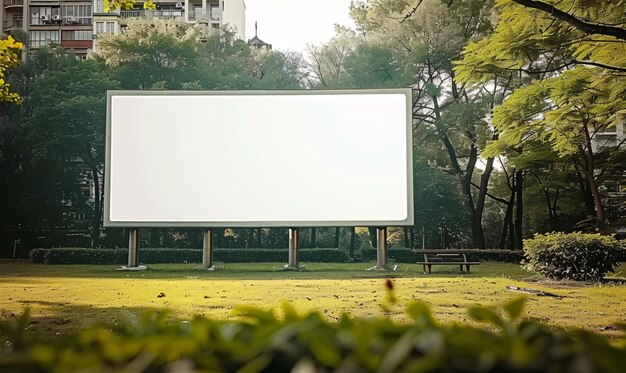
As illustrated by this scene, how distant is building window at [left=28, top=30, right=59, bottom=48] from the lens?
42.3 feet

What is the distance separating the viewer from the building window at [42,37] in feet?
42.3

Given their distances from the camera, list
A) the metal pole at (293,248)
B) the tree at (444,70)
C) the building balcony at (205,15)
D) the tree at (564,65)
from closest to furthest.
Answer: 1. the tree at (564,65)
2. the metal pole at (293,248)
3. the tree at (444,70)
4. the building balcony at (205,15)

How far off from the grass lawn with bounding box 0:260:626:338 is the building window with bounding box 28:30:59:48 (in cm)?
564

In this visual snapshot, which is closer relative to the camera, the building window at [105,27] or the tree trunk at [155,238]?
the tree trunk at [155,238]

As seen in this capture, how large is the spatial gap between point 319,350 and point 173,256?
10.4 m

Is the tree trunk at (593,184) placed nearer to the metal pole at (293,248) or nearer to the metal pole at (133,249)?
the metal pole at (293,248)

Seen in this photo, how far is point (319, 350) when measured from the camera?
57 centimetres

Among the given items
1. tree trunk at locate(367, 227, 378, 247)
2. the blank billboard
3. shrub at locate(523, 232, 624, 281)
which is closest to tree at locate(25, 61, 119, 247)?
the blank billboard

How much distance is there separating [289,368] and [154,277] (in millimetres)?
7945

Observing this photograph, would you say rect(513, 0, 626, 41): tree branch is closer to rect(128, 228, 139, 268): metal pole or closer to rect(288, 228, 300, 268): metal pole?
rect(288, 228, 300, 268): metal pole

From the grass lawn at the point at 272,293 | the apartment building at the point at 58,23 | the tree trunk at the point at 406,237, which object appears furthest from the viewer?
the tree trunk at the point at 406,237

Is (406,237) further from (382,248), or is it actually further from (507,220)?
(382,248)

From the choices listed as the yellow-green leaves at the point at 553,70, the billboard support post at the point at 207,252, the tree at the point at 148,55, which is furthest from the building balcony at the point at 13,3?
the yellow-green leaves at the point at 553,70

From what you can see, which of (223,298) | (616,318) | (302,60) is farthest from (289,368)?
(302,60)
